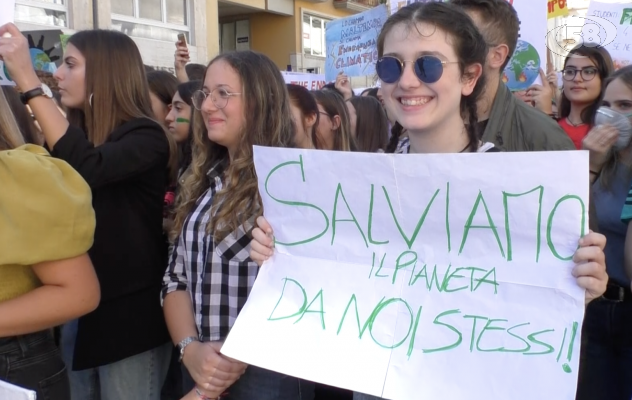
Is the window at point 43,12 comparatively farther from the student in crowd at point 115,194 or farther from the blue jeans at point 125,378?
the blue jeans at point 125,378

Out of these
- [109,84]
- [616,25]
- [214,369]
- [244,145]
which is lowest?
[214,369]

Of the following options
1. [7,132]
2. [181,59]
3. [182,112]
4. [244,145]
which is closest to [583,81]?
[182,112]

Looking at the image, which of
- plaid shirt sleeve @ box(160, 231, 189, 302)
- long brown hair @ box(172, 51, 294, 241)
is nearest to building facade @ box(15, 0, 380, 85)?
long brown hair @ box(172, 51, 294, 241)

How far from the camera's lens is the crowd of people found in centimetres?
149

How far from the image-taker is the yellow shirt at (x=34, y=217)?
1.41 metres

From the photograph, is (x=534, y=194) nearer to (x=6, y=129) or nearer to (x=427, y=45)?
(x=427, y=45)

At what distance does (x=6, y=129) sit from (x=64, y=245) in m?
0.42

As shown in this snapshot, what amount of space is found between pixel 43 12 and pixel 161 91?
28.7 ft

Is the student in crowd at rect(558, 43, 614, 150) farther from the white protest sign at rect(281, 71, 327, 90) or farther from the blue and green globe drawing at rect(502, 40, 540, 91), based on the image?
the white protest sign at rect(281, 71, 327, 90)

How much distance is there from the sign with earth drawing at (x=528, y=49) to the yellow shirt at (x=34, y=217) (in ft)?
7.40

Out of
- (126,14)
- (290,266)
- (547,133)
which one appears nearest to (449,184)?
(290,266)

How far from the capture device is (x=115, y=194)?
2223 mm

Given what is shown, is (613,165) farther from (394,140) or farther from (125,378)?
(125,378)

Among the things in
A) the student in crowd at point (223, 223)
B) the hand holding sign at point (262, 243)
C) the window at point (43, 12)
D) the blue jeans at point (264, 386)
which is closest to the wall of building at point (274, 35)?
the window at point (43, 12)
